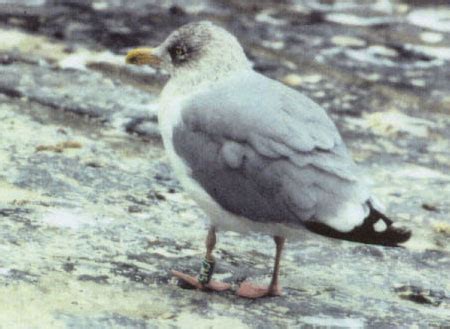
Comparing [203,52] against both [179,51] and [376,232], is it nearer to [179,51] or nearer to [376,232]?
[179,51]

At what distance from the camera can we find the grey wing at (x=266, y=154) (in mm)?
3412

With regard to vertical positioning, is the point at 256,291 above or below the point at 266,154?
below

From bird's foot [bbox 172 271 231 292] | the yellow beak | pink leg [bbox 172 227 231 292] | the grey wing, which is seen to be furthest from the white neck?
bird's foot [bbox 172 271 231 292]

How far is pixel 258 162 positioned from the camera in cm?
348

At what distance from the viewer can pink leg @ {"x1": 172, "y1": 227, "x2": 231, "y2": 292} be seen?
3.65 metres

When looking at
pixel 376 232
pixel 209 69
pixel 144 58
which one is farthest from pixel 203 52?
pixel 376 232

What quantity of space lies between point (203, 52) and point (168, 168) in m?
1.22

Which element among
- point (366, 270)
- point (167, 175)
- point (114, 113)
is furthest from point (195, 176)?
point (114, 113)

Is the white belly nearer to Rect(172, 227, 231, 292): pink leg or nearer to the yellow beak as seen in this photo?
Rect(172, 227, 231, 292): pink leg

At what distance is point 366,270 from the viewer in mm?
4129

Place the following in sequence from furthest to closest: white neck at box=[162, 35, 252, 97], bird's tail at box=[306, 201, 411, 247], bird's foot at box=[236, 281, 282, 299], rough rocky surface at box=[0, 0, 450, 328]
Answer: white neck at box=[162, 35, 252, 97] → bird's foot at box=[236, 281, 282, 299] → rough rocky surface at box=[0, 0, 450, 328] → bird's tail at box=[306, 201, 411, 247]

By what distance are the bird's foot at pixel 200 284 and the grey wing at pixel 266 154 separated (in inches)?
10.8

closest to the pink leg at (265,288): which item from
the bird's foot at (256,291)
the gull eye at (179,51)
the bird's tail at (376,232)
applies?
the bird's foot at (256,291)

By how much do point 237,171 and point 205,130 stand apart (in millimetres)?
172
